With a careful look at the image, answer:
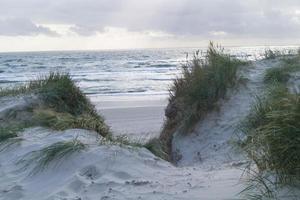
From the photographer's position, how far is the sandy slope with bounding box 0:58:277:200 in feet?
14.3

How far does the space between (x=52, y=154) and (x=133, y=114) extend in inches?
377

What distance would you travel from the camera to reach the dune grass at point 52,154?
545 centimetres

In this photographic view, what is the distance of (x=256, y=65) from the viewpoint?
9.90 m

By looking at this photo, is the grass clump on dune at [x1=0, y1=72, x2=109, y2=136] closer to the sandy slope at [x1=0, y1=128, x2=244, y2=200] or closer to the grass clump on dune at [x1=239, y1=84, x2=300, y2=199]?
the sandy slope at [x1=0, y1=128, x2=244, y2=200]

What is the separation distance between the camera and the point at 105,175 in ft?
16.3

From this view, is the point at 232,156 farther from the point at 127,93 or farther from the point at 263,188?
the point at 127,93

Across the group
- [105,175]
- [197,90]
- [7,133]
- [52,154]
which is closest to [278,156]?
[105,175]

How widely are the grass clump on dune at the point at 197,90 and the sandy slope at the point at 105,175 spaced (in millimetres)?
1359

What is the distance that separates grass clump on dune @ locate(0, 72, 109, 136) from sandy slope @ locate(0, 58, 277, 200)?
0.49m

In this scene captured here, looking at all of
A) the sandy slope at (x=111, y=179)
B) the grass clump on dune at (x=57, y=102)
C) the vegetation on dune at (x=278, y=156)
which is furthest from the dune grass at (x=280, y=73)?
the vegetation on dune at (x=278, y=156)

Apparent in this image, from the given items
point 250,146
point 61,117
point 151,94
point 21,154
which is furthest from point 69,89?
point 151,94

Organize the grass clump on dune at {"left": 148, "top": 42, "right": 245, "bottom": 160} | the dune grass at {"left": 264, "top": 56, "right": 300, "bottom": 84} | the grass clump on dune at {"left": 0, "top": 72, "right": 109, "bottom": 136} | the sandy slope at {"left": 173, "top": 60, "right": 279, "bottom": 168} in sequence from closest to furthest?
the grass clump on dune at {"left": 0, "top": 72, "right": 109, "bottom": 136} < the sandy slope at {"left": 173, "top": 60, "right": 279, "bottom": 168} < the grass clump on dune at {"left": 148, "top": 42, "right": 245, "bottom": 160} < the dune grass at {"left": 264, "top": 56, "right": 300, "bottom": 84}

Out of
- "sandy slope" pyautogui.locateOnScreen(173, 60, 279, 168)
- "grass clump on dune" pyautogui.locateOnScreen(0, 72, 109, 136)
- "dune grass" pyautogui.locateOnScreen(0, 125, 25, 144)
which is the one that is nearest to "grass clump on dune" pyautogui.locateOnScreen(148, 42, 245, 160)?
"sandy slope" pyautogui.locateOnScreen(173, 60, 279, 168)

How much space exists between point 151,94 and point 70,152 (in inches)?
650
